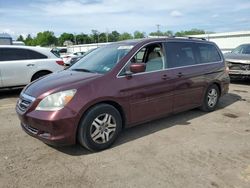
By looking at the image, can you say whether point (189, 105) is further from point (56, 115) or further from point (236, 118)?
point (56, 115)

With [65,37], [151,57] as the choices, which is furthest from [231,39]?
[65,37]

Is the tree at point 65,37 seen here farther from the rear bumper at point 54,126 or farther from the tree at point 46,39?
the rear bumper at point 54,126

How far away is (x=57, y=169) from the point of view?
3.70m

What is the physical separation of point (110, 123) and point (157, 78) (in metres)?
1.28

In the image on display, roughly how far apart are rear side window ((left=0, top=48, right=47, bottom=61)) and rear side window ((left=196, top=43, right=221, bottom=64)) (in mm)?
5370

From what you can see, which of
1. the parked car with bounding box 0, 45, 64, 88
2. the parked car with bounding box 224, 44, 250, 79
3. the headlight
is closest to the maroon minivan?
the headlight

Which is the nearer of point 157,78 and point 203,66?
point 157,78

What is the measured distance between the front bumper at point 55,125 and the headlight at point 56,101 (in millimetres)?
75

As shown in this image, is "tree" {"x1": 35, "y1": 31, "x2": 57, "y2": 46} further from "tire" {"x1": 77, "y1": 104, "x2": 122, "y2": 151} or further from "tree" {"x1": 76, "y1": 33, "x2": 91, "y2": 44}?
"tire" {"x1": 77, "y1": 104, "x2": 122, "y2": 151}

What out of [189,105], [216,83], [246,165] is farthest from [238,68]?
[246,165]

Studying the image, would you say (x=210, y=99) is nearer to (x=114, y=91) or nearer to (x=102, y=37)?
(x=114, y=91)

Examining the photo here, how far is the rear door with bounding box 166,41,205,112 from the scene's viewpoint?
17.7 feet

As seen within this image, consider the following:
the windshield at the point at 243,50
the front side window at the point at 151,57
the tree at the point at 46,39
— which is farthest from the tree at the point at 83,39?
the front side window at the point at 151,57

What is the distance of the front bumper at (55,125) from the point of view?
3.81m
